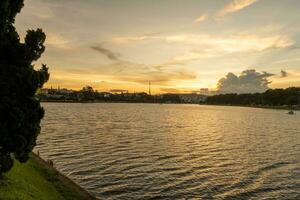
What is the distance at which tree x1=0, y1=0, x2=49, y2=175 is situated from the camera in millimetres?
19219

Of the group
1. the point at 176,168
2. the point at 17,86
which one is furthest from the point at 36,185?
the point at 176,168

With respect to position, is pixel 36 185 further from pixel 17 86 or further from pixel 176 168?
pixel 176 168

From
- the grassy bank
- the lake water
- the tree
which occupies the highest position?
the tree

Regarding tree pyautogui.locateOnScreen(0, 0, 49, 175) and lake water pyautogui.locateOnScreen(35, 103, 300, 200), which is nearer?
tree pyautogui.locateOnScreen(0, 0, 49, 175)

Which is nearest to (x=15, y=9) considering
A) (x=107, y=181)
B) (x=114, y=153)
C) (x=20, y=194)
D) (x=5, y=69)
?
(x=5, y=69)

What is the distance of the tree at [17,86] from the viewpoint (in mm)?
19219

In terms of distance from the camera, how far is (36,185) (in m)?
28.6

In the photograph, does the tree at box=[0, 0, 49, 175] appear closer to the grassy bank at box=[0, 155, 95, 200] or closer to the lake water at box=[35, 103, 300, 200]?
the grassy bank at box=[0, 155, 95, 200]

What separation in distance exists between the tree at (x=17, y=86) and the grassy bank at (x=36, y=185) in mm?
3204

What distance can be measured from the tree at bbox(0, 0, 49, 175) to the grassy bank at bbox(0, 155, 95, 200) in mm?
3204

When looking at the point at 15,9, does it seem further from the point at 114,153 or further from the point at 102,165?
the point at 114,153

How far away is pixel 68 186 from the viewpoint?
104ft

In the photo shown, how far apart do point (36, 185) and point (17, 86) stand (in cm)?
1183

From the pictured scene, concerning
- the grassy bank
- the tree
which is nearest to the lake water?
the grassy bank
